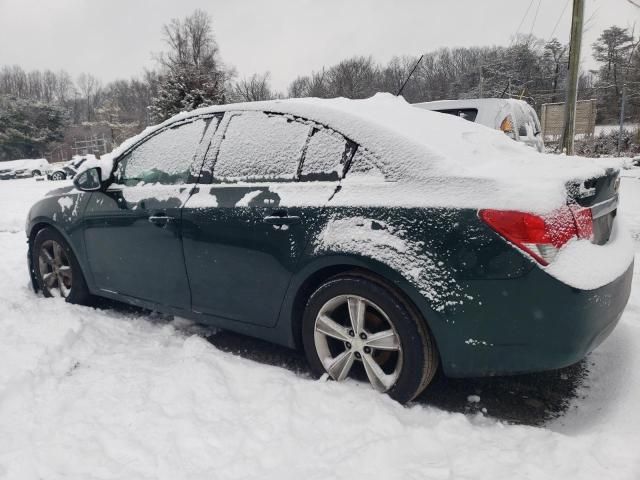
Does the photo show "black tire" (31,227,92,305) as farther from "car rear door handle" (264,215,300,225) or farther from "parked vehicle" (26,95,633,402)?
"car rear door handle" (264,215,300,225)

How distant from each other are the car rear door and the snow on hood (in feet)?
0.41

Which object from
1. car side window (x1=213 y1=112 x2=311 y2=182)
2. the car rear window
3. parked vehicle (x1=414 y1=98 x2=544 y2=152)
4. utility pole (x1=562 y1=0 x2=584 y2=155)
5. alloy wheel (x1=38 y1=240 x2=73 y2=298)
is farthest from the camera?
utility pole (x1=562 y1=0 x2=584 y2=155)

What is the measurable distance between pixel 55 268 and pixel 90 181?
101 cm

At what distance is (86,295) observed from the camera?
396 centimetres

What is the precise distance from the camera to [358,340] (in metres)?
2.46

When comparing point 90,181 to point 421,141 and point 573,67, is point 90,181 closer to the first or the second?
point 421,141

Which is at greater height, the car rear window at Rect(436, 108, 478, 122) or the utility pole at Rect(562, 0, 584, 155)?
the utility pole at Rect(562, 0, 584, 155)

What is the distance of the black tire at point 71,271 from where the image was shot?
3.93 meters

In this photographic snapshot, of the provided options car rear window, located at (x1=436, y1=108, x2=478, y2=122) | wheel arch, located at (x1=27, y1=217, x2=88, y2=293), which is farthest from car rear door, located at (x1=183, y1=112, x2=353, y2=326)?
car rear window, located at (x1=436, y1=108, x2=478, y2=122)

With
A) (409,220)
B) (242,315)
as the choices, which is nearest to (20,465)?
(242,315)

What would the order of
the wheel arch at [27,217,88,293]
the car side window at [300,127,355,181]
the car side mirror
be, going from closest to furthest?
the car side window at [300,127,355,181] → the car side mirror → the wheel arch at [27,217,88,293]

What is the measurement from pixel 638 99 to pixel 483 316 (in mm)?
41357

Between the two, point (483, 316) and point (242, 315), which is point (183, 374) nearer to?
point (242, 315)

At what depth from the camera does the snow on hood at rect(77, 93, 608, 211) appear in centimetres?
208
